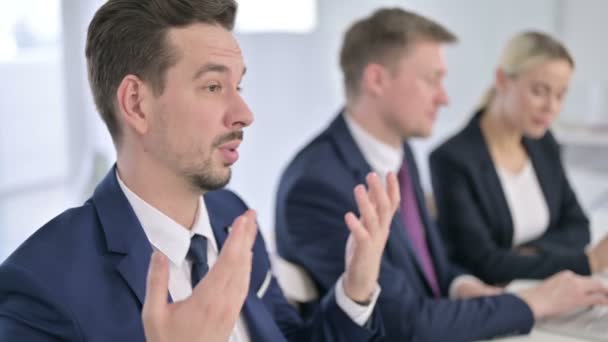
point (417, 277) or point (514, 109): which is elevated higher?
point (514, 109)

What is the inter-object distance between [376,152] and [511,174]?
24.8 inches

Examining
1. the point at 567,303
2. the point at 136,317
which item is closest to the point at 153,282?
the point at 136,317

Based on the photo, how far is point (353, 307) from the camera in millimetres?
1241

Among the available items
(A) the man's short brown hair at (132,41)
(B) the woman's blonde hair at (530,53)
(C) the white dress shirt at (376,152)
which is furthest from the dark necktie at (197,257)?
(B) the woman's blonde hair at (530,53)

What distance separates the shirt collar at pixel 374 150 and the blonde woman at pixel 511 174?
1.19 ft

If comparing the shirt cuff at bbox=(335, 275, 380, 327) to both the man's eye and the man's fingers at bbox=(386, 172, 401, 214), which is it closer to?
the man's fingers at bbox=(386, 172, 401, 214)

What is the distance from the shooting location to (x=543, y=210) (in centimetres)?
217

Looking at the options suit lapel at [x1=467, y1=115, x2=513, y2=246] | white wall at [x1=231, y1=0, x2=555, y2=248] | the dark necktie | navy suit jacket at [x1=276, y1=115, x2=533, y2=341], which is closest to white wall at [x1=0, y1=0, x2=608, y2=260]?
white wall at [x1=231, y1=0, x2=555, y2=248]

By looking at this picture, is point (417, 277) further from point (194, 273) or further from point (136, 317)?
point (136, 317)

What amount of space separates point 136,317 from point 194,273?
14 cm

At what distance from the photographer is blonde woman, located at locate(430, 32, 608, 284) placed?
2.02m

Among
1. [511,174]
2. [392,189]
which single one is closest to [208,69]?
[392,189]

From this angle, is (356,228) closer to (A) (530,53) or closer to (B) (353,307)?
(B) (353,307)

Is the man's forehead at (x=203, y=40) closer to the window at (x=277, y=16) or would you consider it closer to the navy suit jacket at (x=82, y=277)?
the navy suit jacket at (x=82, y=277)
